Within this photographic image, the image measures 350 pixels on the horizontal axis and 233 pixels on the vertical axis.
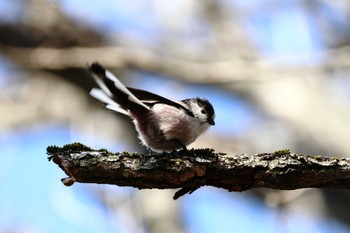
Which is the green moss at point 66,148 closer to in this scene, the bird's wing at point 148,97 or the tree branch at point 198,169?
the tree branch at point 198,169

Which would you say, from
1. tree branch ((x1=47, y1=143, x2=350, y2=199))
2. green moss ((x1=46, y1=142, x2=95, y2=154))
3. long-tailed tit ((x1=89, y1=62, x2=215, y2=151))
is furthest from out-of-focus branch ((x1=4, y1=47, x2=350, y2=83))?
green moss ((x1=46, y1=142, x2=95, y2=154))

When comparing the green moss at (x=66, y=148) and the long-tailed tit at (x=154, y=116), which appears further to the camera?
the long-tailed tit at (x=154, y=116)

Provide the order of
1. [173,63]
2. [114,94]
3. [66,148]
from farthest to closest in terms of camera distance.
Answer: [173,63] → [114,94] → [66,148]

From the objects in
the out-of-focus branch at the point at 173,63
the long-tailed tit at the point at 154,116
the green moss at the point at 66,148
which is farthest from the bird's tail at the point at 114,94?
the out-of-focus branch at the point at 173,63

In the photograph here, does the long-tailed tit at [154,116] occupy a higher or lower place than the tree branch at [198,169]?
higher

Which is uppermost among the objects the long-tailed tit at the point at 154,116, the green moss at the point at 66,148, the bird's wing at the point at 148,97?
the bird's wing at the point at 148,97

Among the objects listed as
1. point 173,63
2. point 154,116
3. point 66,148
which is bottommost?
point 66,148

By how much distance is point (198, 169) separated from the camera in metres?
2.39

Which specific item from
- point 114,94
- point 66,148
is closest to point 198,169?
point 66,148

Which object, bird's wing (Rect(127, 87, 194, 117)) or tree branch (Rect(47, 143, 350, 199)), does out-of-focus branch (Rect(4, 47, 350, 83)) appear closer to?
bird's wing (Rect(127, 87, 194, 117))

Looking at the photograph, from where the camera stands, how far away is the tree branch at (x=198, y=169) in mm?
2338

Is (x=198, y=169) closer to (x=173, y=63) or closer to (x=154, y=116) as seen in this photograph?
(x=154, y=116)

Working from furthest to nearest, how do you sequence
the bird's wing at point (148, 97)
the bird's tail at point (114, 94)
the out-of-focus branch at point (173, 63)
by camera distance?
the out-of-focus branch at point (173, 63), the bird's wing at point (148, 97), the bird's tail at point (114, 94)

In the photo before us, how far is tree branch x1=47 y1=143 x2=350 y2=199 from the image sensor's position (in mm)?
2338
